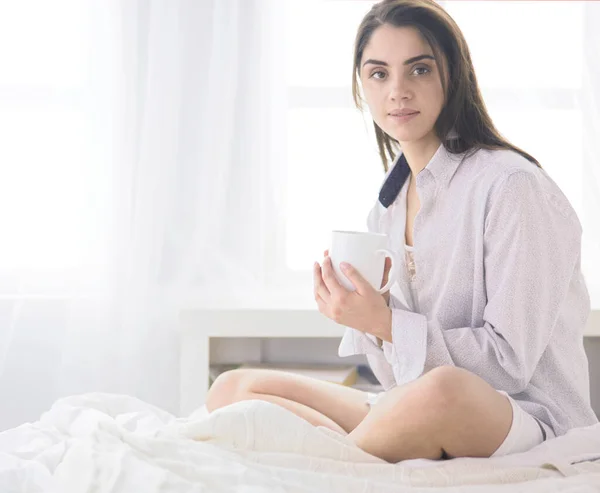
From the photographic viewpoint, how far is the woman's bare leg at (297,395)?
62.3 inches

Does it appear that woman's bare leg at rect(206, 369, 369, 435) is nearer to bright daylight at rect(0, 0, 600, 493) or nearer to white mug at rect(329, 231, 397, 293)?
white mug at rect(329, 231, 397, 293)

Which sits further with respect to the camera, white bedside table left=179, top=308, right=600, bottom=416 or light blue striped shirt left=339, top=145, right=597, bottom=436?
white bedside table left=179, top=308, right=600, bottom=416

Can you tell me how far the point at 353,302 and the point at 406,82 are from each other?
44 cm

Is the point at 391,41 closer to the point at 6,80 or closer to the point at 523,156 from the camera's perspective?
the point at 523,156

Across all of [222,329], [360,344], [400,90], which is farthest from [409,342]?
[222,329]

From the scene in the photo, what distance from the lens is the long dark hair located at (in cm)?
152

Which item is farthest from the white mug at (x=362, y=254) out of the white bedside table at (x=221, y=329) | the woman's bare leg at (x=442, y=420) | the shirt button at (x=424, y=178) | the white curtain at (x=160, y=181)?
the white curtain at (x=160, y=181)

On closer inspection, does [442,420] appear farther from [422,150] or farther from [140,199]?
[140,199]

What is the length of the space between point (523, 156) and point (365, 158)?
3.35ft

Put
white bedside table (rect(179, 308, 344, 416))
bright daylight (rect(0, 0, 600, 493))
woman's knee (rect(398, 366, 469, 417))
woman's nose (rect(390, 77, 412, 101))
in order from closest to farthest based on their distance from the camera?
1. woman's knee (rect(398, 366, 469, 417))
2. woman's nose (rect(390, 77, 412, 101))
3. white bedside table (rect(179, 308, 344, 416))
4. bright daylight (rect(0, 0, 600, 493))

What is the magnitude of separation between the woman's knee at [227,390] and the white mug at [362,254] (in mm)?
405

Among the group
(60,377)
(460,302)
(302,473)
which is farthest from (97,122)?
(302,473)

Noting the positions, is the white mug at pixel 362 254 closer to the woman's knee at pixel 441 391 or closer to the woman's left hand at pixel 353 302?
the woman's left hand at pixel 353 302

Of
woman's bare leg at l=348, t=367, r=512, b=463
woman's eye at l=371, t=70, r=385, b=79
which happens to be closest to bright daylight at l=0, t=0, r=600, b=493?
woman's eye at l=371, t=70, r=385, b=79
